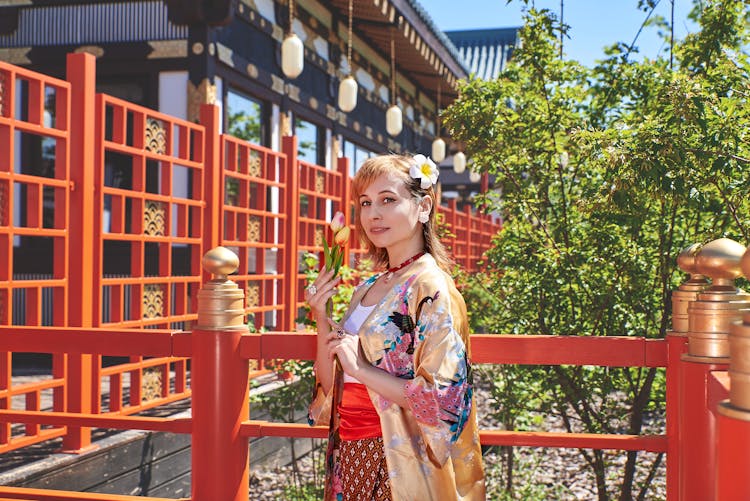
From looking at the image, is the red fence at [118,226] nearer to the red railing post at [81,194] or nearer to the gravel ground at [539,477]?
the red railing post at [81,194]

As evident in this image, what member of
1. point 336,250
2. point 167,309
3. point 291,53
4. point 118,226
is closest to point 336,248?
point 336,250

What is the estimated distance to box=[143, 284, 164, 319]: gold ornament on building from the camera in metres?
5.75

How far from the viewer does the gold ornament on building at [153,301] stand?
5.75 metres

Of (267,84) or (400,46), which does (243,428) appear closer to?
(267,84)

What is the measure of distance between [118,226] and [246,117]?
15.0 ft

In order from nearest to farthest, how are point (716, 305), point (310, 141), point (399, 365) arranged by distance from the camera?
point (399, 365), point (716, 305), point (310, 141)

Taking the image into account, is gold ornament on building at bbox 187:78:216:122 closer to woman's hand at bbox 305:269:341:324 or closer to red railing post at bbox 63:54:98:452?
red railing post at bbox 63:54:98:452

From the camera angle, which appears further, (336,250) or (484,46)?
(484,46)

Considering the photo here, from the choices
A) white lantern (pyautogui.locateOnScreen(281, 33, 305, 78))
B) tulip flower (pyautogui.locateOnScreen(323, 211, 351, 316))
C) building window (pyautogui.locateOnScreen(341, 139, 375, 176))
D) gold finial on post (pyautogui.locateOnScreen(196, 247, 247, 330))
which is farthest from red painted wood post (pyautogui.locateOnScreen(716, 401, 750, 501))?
building window (pyautogui.locateOnScreen(341, 139, 375, 176))

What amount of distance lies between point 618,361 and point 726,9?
3.18 meters

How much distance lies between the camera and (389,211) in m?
2.14

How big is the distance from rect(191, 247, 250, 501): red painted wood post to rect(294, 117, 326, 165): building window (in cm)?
865

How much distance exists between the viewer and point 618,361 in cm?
253

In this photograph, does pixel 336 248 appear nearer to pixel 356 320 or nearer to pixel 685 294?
pixel 356 320
